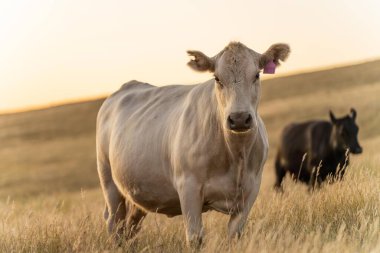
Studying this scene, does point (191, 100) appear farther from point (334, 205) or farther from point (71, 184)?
point (71, 184)

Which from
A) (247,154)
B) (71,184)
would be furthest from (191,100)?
(71,184)

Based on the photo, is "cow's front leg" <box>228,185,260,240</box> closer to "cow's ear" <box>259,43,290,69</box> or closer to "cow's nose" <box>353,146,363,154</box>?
"cow's ear" <box>259,43,290,69</box>

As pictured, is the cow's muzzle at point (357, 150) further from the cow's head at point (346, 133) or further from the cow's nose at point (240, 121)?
the cow's nose at point (240, 121)

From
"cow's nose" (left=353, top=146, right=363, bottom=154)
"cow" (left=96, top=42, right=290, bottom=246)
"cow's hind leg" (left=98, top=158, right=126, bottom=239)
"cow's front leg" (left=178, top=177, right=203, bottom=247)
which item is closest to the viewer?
"cow" (left=96, top=42, right=290, bottom=246)

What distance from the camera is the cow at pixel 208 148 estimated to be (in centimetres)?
703

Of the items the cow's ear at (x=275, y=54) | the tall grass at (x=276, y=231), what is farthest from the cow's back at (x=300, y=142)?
the cow's ear at (x=275, y=54)

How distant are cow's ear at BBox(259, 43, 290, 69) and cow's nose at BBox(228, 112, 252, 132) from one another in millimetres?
920

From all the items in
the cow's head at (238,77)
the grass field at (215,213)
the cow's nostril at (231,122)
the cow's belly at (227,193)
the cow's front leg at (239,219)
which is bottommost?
the grass field at (215,213)

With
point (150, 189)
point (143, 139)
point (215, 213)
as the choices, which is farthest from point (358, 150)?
point (150, 189)

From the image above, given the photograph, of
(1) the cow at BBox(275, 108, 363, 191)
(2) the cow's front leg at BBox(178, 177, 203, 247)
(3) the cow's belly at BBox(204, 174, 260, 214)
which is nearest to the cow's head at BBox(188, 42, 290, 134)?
(3) the cow's belly at BBox(204, 174, 260, 214)

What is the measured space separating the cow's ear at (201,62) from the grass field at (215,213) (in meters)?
1.47

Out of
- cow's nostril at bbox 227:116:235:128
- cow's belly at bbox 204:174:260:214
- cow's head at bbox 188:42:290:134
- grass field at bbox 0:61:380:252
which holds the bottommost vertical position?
grass field at bbox 0:61:380:252

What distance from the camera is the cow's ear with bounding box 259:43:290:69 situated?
24.2ft

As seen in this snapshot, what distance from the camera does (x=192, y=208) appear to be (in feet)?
23.5
